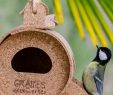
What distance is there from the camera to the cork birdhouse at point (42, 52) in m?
1.02

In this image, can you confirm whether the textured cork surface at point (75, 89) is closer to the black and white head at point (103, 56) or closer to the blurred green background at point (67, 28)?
the black and white head at point (103, 56)

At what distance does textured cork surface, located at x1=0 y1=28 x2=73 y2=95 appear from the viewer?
3.38ft

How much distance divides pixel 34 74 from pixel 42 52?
0.17 feet

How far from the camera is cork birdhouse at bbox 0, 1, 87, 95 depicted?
1024mm

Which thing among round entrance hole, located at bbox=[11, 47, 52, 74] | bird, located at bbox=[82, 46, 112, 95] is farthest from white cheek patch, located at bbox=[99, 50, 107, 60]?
round entrance hole, located at bbox=[11, 47, 52, 74]

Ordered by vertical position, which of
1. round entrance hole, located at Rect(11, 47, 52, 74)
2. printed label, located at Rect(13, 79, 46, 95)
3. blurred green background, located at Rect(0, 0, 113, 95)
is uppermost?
blurred green background, located at Rect(0, 0, 113, 95)

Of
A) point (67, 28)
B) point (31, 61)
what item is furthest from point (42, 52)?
point (67, 28)

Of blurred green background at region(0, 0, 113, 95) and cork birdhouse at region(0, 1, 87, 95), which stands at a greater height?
blurred green background at region(0, 0, 113, 95)

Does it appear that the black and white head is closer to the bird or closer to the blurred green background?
the bird

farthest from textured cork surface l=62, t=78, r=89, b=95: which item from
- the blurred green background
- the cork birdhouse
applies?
the blurred green background

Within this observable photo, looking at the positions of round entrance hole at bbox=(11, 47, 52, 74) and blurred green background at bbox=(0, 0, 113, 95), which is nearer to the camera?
round entrance hole at bbox=(11, 47, 52, 74)

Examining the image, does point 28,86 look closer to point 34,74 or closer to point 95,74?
point 34,74

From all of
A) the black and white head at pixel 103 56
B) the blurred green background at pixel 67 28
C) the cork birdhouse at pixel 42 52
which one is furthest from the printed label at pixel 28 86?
the blurred green background at pixel 67 28

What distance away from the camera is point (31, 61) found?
1087mm
